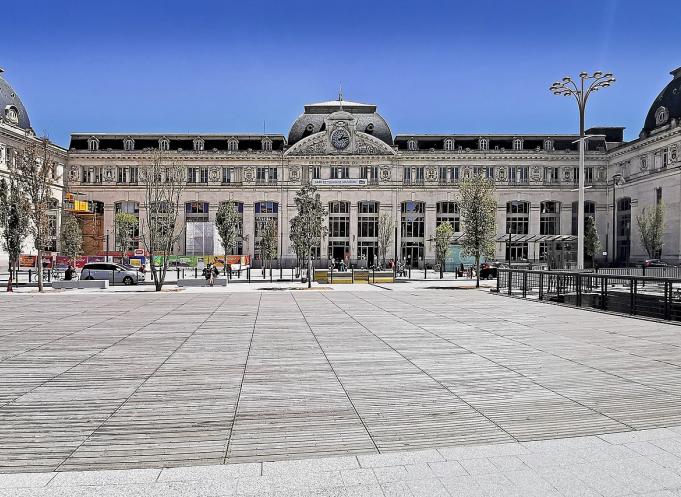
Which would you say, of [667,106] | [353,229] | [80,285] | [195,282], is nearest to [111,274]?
[80,285]

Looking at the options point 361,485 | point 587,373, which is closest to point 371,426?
point 361,485

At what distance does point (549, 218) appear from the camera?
267ft

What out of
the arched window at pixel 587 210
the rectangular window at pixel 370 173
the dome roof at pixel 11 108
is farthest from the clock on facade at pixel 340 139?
the dome roof at pixel 11 108

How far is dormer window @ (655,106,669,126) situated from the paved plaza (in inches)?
2573

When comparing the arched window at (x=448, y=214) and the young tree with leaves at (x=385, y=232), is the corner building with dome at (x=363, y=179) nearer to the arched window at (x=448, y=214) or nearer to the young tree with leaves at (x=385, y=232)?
the arched window at (x=448, y=214)

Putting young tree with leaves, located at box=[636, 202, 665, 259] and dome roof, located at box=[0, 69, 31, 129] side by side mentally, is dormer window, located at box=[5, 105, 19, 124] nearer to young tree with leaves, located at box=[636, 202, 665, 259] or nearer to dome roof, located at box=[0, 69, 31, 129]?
dome roof, located at box=[0, 69, 31, 129]

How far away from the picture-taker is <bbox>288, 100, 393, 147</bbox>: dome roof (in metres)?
82.4

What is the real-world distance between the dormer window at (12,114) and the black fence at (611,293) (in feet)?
214

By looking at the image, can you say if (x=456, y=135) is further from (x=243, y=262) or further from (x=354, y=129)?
(x=243, y=262)

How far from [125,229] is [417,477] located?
74.1 meters

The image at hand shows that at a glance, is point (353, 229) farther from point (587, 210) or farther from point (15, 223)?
point (15, 223)

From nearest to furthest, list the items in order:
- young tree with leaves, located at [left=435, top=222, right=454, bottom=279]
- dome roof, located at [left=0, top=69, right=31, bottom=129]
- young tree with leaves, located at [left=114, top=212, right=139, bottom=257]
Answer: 1. young tree with leaves, located at [left=435, top=222, right=454, bottom=279]
2. dome roof, located at [left=0, top=69, right=31, bottom=129]
3. young tree with leaves, located at [left=114, top=212, right=139, bottom=257]

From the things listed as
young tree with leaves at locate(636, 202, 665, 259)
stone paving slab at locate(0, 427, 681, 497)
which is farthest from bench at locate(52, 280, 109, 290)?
young tree with leaves at locate(636, 202, 665, 259)

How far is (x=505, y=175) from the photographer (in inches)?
3189
